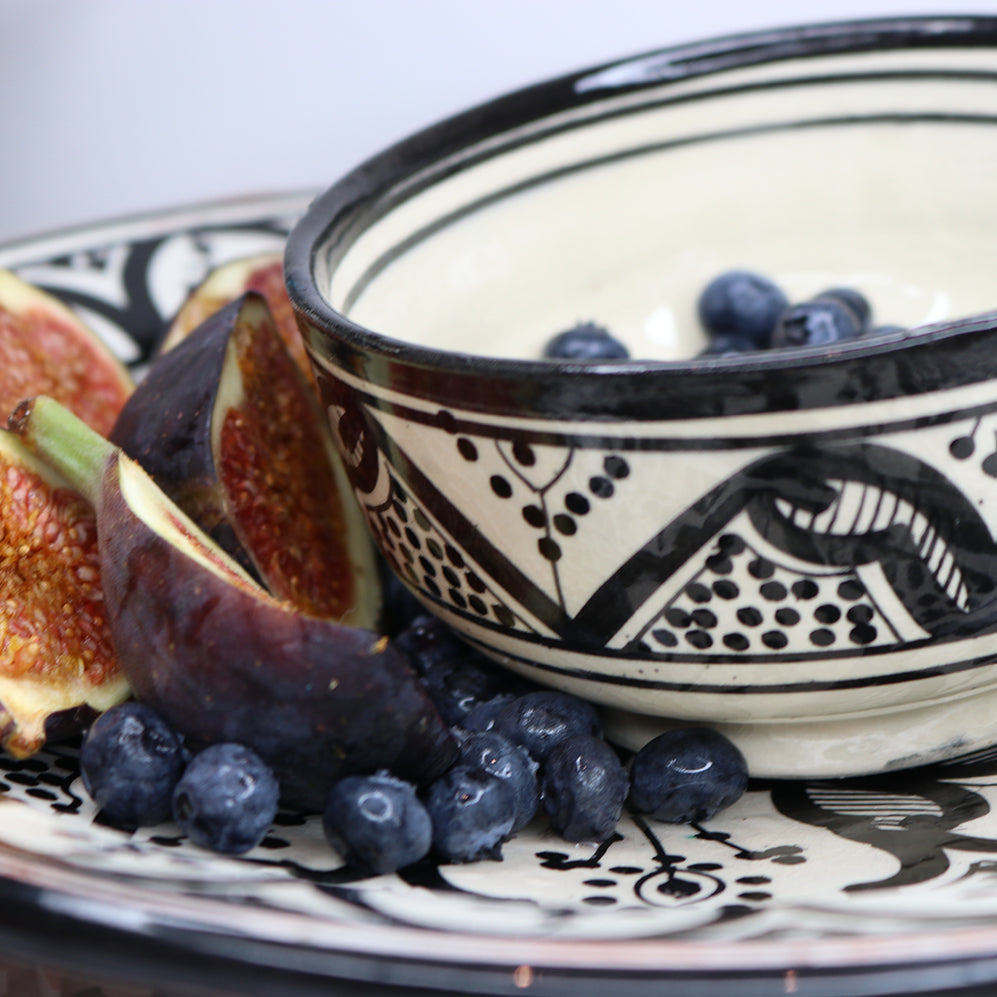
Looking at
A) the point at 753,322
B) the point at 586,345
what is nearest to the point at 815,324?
the point at 753,322

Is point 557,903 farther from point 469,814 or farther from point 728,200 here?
point 728,200

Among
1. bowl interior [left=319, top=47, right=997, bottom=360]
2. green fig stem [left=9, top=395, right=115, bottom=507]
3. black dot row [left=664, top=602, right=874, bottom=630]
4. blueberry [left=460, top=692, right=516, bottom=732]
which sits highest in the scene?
bowl interior [left=319, top=47, right=997, bottom=360]

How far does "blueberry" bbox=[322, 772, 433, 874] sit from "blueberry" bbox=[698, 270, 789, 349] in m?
0.66

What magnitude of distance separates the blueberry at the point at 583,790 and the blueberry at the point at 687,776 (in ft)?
0.07

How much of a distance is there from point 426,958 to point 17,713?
40 centimetres

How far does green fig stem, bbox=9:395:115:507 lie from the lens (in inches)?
35.4

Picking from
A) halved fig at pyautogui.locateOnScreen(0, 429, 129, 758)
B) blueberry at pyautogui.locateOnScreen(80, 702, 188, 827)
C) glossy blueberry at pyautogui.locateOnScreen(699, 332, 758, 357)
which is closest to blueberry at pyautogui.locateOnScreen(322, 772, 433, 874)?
blueberry at pyautogui.locateOnScreen(80, 702, 188, 827)

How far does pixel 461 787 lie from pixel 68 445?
1.31 ft

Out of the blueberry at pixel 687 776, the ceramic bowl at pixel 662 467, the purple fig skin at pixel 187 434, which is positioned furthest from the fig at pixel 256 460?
the blueberry at pixel 687 776

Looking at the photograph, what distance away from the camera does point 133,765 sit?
0.73 meters

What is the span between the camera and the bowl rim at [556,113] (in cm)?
64

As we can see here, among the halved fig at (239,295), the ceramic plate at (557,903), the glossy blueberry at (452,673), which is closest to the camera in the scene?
the ceramic plate at (557,903)

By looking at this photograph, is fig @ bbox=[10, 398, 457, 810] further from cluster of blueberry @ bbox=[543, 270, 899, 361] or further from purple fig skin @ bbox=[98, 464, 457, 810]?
cluster of blueberry @ bbox=[543, 270, 899, 361]

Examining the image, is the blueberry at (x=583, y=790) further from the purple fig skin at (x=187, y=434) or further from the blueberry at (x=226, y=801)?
the purple fig skin at (x=187, y=434)
